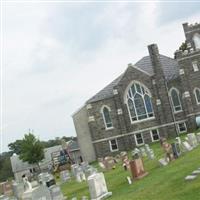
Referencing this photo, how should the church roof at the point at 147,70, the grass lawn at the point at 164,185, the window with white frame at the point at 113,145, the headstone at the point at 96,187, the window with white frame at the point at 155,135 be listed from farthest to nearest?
the window with white frame at the point at 113,145
the church roof at the point at 147,70
the window with white frame at the point at 155,135
the headstone at the point at 96,187
the grass lawn at the point at 164,185

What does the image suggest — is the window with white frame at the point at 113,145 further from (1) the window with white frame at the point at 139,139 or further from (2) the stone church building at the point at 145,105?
(1) the window with white frame at the point at 139,139

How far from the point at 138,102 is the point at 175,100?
12.5 feet

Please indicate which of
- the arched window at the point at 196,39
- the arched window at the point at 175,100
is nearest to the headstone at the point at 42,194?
the arched window at the point at 175,100

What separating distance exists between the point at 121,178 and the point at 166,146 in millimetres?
3174

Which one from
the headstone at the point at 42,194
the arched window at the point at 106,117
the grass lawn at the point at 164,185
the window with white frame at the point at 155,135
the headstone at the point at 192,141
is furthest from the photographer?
the arched window at the point at 106,117

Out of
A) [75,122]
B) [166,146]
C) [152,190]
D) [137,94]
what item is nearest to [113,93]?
[137,94]

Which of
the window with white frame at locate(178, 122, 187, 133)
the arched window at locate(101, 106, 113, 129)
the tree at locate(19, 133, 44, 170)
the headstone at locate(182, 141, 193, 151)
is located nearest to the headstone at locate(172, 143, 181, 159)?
the headstone at locate(182, 141, 193, 151)

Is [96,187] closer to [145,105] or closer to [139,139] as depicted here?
[145,105]

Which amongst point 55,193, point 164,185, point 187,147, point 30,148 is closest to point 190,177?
point 164,185

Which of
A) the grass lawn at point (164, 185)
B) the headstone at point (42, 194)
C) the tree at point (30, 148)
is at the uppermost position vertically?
the tree at point (30, 148)

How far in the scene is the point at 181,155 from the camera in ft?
96.5

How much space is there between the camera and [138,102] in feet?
181

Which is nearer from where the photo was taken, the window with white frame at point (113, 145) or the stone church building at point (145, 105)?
the stone church building at point (145, 105)

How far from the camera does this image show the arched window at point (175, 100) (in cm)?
5362
